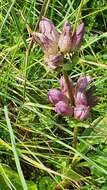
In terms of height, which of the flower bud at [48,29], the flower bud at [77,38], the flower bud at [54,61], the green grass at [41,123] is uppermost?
the flower bud at [48,29]

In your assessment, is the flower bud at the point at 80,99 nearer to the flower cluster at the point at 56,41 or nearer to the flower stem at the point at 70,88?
the flower stem at the point at 70,88

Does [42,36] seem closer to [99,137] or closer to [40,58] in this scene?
[99,137]

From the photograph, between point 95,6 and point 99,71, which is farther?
point 95,6

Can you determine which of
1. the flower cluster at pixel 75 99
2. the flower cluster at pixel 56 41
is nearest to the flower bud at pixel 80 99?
the flower cluster at pixel 75 99

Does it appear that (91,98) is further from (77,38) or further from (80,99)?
(77,38)

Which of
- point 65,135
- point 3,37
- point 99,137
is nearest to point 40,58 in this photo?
point 3,37
